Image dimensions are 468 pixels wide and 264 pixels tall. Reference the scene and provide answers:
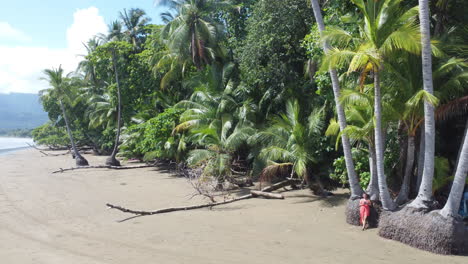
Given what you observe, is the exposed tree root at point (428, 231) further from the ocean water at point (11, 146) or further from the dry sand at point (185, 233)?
the ocean water at point (11, 146)

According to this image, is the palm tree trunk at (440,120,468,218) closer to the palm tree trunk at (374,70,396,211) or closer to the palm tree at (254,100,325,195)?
the palm tree trunk at (374,70,396,211)

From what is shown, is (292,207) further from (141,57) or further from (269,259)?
(141,57)

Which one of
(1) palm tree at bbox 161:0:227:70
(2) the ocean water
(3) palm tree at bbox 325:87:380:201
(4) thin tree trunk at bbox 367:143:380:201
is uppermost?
(1) palm tree at bbox 161:0:227:70

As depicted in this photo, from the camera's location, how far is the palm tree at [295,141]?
1331cm

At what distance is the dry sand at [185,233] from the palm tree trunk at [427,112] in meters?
1.22

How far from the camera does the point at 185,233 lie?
32.4 ft

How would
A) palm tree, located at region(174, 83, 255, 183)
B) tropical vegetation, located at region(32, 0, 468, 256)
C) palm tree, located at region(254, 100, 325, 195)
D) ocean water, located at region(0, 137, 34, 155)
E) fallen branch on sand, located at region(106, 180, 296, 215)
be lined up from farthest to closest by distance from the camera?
ocean water, located at region(0, 137, 34, 155) < palm tree, located at region(174, 83, 255, 183) < palm tree, located at region(254, 100, 325, 195) < fallen branch on sand, located at region(106, 180, 296, 215) < tropical vegetation, located at region(32, 0, 468, 256)

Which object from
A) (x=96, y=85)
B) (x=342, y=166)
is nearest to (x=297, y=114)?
(x=342, y=166)

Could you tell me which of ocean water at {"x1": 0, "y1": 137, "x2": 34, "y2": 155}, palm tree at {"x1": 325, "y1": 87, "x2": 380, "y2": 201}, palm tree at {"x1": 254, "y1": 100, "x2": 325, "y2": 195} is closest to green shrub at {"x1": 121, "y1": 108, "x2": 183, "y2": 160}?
palm tree at {"x1": 254, "y1": 100, "x2": 325, "y2": 195}

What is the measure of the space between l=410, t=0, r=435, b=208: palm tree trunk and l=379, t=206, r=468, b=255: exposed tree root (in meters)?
0.34

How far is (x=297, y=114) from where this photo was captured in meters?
13.8

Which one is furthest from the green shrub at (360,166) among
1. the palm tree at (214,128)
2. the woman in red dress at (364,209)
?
the palm tree at (214,128)

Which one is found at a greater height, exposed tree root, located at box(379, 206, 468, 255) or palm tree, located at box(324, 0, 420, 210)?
palm tree, located at box(324, 0, 420, 210)

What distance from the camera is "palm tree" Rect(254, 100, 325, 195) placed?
524 inches
